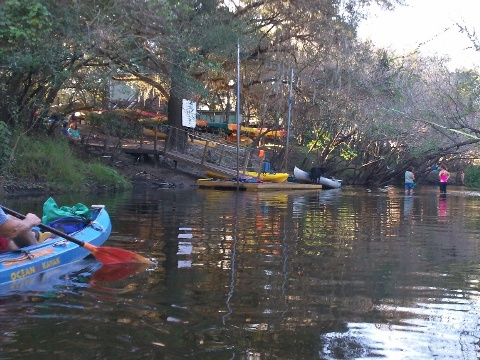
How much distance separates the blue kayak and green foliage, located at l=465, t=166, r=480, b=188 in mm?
37841

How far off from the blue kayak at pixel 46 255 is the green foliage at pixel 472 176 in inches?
1490

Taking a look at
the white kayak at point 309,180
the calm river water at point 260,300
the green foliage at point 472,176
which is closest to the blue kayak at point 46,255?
the calm river water at point 260,300

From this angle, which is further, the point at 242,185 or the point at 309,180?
the point at 309,180

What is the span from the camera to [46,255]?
8.41 m

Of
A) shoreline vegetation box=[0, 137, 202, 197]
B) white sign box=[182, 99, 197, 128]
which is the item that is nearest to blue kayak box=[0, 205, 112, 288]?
shoreline vegetation box=[0, 137, 202, 197]

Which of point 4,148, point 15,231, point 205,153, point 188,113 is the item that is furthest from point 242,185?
point 15,231

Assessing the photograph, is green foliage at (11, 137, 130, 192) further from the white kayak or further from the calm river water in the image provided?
the calm river water

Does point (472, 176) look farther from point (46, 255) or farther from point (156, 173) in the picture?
point (46, 255)

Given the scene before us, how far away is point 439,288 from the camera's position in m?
8.02

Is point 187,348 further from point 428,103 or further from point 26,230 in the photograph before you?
point 428,103

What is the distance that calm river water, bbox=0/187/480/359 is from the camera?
5.57 m

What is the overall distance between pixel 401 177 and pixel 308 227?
2886 centimetres

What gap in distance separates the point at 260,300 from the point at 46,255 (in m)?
2.71

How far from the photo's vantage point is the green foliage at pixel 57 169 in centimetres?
2267
